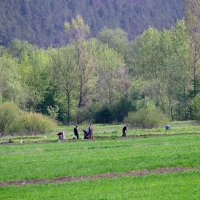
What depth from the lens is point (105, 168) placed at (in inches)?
1230

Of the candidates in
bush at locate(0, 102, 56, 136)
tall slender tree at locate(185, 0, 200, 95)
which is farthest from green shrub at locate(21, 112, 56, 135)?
tall slender tree at locate(185, 0, 200, 95)

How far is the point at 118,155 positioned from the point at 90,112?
54249mm

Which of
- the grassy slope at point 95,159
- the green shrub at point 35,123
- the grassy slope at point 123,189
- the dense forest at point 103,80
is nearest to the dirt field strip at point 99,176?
the grassy slope at point 95,159

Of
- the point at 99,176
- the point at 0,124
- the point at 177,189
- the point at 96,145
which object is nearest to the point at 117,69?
the point at 0,124

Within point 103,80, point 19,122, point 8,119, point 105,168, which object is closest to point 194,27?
point 103,80

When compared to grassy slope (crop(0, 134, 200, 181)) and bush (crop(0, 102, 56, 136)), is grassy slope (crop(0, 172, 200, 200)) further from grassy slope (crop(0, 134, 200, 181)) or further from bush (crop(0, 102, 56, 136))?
bush (crop(0, 102, 56, 136))

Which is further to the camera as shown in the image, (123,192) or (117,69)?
(117,69)

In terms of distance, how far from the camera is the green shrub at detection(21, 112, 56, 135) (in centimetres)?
7056

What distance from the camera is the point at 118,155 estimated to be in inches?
1453

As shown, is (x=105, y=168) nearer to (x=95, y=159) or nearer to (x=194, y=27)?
(x=95, y=159)

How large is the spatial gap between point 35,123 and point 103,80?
96.1 ft

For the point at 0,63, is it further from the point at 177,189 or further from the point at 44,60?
the point at 177,189

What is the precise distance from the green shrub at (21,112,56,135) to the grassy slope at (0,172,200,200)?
42.9 m

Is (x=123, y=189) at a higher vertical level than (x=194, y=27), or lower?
lower
